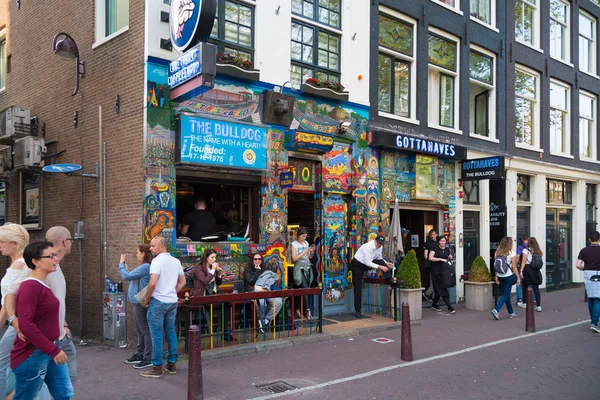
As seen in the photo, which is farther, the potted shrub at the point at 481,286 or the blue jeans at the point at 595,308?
the potted shrub at the point at 481,286

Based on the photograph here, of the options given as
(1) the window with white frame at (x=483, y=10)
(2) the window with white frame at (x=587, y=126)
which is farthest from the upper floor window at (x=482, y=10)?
(2) the window with white frame at (x=587, y=126)

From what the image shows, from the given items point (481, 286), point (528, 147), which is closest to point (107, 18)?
point (481, 286)

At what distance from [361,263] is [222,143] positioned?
4069 mm

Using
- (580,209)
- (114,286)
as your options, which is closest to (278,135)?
(114,286)

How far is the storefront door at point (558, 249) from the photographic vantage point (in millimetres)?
18797

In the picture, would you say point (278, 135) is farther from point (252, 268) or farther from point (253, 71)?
point (252, 268)

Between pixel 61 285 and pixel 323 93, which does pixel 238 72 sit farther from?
pixel 61 285

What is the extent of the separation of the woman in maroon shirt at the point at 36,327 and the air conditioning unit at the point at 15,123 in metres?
8.83

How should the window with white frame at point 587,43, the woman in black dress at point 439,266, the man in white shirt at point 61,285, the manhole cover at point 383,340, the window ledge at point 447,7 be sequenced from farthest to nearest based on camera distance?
the window with white frame at point 587,43 < the window ledge at point 447,7 < the woman in black dress at point 439,266 < the manhole cover at point 383,340 < the man in white shirt at point 61,285

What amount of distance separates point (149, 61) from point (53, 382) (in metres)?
5.89

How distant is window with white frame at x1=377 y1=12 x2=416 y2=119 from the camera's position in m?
13.5

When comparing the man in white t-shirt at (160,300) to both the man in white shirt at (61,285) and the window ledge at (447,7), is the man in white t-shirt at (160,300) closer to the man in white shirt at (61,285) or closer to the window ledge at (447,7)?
the man in white shirt at (61,285)

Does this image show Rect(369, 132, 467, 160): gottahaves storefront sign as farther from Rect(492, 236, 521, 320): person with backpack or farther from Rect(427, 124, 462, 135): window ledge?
Rect(492, 236, 521, 320): person with backpack

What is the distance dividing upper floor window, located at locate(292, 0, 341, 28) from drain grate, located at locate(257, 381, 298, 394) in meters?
7.84
